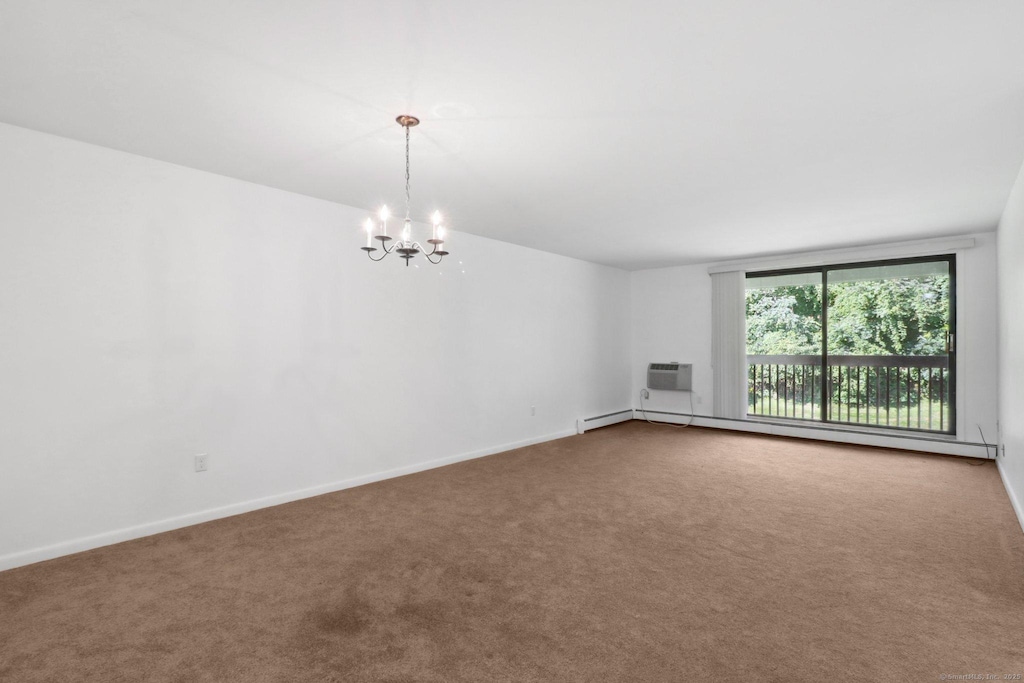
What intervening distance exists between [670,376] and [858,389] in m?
2.23

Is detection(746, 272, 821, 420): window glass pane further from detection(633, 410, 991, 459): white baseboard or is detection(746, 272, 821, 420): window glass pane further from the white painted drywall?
the white painted drywall

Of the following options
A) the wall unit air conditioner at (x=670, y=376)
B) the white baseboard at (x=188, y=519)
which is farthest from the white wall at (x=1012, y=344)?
the white baseboard at (x=188, y=519)

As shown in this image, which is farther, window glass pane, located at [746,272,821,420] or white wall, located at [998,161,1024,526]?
window glass pane, located at [746,272,821,420]

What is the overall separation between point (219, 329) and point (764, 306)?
6.61 metres

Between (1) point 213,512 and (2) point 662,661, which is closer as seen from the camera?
(2) point 662,661

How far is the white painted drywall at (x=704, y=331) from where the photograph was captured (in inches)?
189

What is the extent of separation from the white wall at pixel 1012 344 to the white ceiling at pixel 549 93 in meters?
0.34

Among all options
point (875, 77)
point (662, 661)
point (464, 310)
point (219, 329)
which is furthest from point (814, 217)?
point (219, 329)

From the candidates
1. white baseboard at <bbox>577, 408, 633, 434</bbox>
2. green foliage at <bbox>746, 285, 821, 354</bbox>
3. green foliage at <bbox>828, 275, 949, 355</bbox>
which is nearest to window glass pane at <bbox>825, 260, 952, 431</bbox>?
green foliage at <bbox>828, 275, 949, 355</bbox>

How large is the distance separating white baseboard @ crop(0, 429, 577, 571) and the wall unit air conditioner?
11.3 feet

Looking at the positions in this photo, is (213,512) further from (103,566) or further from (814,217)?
(814,217)

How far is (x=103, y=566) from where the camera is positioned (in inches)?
100

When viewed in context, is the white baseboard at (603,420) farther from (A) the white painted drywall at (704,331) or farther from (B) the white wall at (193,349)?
(B) the white wall at (193,349)

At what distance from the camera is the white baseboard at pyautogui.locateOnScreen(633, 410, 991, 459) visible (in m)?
4.88
